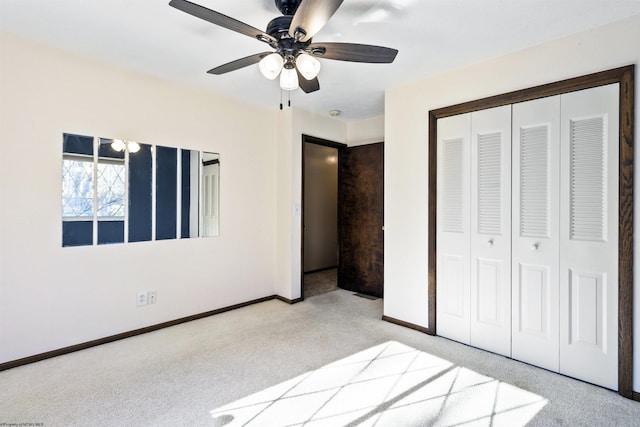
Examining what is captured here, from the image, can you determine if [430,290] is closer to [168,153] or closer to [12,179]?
[168,153]

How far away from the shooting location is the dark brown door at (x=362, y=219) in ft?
13.7

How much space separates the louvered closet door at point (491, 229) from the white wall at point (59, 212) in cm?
245

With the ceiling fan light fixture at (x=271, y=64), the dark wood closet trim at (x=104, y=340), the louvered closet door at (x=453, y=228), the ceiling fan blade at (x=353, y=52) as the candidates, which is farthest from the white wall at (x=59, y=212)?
the louvered closet door at (x=453, y=228)

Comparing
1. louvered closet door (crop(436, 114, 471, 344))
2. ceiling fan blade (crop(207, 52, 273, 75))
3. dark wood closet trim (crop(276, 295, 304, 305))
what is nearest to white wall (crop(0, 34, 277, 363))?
dark wood closet trim (crop(276, 295, 304, 305))

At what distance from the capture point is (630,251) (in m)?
1.99

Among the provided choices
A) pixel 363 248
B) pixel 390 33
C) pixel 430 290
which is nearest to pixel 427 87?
pixel 390 33

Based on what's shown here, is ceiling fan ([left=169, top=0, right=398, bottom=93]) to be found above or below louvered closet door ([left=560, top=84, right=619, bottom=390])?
above

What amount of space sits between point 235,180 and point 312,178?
2.33 metres

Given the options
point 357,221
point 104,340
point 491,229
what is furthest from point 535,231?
point 104,340

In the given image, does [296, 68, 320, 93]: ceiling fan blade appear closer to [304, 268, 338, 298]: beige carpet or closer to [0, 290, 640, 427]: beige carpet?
[0, 290, 640, 427]: beige carpet

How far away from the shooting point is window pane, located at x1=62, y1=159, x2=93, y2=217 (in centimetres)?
255

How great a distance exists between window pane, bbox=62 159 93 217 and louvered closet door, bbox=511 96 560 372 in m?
3.42

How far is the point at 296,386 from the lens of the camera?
212cm

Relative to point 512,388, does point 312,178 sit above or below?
above
